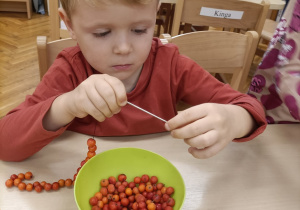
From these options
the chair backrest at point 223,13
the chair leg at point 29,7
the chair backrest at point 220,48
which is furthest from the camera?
the chair leg at point 29,7

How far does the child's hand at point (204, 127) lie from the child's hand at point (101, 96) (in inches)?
4.1

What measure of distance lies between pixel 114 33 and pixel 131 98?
0.78ft

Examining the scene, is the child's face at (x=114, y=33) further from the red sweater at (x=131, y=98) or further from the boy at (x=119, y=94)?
the red sweater at (x=131, y=98)

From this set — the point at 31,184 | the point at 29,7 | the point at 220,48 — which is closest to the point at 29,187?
the point at 31,184

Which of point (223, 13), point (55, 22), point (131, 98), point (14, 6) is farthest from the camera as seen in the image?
point (14, 6)

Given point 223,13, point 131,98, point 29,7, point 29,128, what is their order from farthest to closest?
point 29,7 < point 223,13 < point 131,98 < point 29,128

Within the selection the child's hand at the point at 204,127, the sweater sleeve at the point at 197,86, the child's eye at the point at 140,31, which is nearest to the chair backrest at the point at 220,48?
the sweater sleeve at the point at 197,86

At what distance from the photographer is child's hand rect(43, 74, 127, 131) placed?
50 centimetres

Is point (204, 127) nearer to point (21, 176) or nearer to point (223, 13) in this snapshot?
point (21, 176)

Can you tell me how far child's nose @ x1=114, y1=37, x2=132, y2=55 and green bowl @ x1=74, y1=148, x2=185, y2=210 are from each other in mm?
202

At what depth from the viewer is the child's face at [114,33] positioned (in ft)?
1.84

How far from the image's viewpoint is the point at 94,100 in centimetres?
50

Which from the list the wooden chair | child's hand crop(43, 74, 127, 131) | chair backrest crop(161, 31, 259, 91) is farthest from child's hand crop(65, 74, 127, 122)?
the wooden chair

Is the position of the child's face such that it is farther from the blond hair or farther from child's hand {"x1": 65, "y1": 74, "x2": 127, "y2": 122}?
child's hand {"x1": 65, "y1": 74, "x2": 127, "y2": 122}
